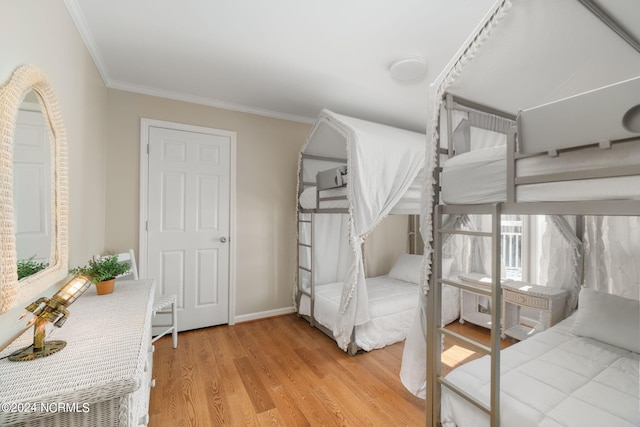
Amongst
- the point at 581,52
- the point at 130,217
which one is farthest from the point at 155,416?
the point at 581,52

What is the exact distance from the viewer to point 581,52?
144 cm

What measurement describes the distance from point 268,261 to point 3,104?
8.52ft

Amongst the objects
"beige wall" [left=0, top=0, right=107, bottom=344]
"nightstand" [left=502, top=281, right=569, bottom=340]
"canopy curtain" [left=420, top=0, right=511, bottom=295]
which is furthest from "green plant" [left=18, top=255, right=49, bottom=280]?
"nightstand" [left=502, top=281, right=569, bottom=340]

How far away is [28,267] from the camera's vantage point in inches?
45.3

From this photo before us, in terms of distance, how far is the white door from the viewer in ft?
3.63

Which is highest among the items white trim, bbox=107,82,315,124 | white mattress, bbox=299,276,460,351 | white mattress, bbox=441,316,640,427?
white trim, bbox=107,82,315,124

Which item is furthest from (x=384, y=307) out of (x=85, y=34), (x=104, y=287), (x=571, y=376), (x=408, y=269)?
(x=85, y=34)

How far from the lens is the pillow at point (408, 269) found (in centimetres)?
342

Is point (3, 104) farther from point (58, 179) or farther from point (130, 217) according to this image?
point (130, 217)

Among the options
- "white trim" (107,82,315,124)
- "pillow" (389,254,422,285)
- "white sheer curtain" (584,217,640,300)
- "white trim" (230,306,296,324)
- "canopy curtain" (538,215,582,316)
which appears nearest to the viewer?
"white sheer curtain" (584,217,640,300)

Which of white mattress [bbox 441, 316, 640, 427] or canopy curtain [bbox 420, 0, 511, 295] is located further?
canopy curtain [bbox 420, 0, 511, 295]

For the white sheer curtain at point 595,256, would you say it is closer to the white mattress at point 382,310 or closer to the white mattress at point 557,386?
the white mattress at point 557,386

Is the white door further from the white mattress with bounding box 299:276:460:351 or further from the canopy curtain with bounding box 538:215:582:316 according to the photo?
the canopy curtain with bounding box 538:215:582:316

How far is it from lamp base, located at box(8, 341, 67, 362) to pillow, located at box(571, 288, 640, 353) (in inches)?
115
